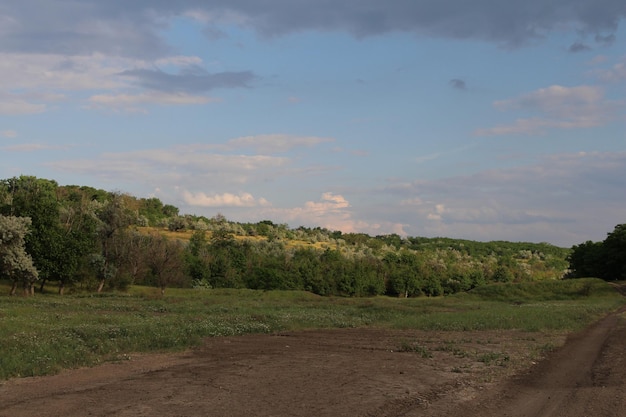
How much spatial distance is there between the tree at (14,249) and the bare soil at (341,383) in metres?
40.1

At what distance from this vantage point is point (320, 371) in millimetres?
16312

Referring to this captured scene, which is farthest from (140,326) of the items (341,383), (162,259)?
(162,259)

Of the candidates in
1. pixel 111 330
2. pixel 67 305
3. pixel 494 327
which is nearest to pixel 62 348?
pixel 111 330

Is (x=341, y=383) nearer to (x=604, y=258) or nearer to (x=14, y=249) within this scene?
(x=14, y=249)

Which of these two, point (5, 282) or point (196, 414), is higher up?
point (196, 414)

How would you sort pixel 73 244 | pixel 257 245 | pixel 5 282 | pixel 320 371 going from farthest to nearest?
pixel 257 245
pixel 5 282
pixel 73 244
pixel 320 371

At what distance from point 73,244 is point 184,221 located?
9206 centimetres

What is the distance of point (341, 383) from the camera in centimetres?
1436

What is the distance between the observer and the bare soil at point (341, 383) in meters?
11.6

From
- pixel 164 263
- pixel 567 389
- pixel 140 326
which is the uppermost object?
pixel 567 389

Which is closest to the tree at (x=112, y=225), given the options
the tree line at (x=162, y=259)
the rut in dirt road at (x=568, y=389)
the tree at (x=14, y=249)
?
the tree line at (x=162, y=259)

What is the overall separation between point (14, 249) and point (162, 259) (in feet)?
83.5

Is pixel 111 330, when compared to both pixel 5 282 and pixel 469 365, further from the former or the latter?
pixel 5 282

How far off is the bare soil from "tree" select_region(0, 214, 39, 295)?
40.1 metres
